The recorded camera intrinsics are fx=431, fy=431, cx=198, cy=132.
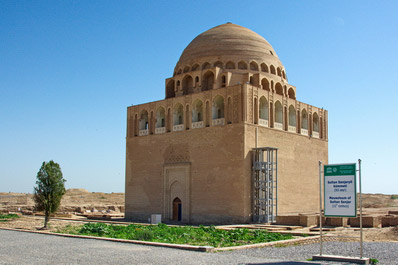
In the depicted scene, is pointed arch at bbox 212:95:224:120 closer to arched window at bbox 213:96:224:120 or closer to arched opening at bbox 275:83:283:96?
arched window at bbox 213:96:224:120

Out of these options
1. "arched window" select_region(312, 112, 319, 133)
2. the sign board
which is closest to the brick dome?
"arched window" select_region(312, 112, 319, 133)

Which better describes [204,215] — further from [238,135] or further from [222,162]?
→ [238,135]

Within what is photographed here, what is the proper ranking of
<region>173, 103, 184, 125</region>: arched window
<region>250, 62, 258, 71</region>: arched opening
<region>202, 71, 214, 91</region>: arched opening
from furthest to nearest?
<region>250, 62, 258, 71</region>: arched opening → <region>202, 71, 214, 91</region>: arched opening → <region>173, 103, 184, 125</region>: arched window

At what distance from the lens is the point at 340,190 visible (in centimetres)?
948

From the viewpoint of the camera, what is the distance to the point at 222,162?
21.9 m

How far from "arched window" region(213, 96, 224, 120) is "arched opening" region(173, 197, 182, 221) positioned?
5.09 meters

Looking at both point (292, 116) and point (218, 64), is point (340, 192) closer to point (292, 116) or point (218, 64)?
point (292, 116)

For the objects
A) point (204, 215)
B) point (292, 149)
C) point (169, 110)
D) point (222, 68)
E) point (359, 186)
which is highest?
point (222, 68)

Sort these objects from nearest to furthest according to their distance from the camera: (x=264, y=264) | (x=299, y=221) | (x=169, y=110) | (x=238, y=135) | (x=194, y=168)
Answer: (x=264, y=264) < (x=299, y=221) < (x=238, y=135) < (x=194, y=168) < (x=169, y=110)

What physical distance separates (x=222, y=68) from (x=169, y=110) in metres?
3.99

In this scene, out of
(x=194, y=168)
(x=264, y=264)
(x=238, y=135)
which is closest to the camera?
(x=264, y=264)

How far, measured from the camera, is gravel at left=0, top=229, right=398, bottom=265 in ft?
30.4

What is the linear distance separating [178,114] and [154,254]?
1547 centimetres

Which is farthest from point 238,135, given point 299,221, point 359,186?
point 359,186
